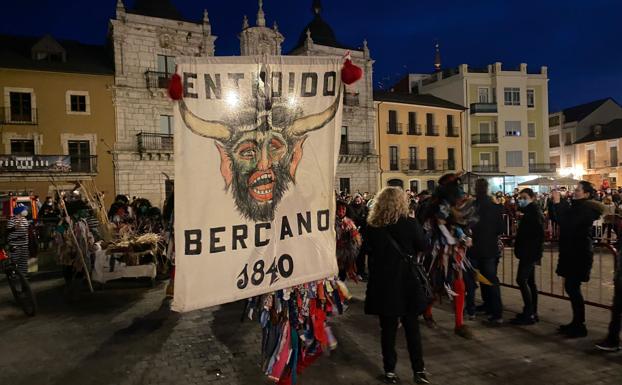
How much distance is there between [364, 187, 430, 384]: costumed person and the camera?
418cm

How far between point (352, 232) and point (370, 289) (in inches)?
139

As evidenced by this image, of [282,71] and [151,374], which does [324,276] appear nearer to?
[282,71]

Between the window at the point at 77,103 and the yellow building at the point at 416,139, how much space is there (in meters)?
21.1

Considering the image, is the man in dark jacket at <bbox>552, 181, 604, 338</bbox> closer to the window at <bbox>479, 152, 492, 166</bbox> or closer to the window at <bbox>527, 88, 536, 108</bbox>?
the window at <bbox>479, 152, 492, 166</bbox>

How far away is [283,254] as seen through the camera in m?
3.63

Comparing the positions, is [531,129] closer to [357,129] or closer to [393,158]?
[393,158]

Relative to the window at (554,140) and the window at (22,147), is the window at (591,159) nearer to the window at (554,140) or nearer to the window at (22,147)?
the window at (554,140)

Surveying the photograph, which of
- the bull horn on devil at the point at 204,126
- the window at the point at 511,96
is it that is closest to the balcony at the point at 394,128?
the window at the point at 511,96

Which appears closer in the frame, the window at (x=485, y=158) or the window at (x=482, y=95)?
the window at (x=485, y=158)

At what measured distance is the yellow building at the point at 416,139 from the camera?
3775 centimetres

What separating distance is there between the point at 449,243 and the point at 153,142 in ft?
85.0

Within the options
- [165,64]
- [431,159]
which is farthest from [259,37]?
[431,159]

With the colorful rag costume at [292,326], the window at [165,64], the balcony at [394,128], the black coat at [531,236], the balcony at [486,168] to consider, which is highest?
the window at [165,64]

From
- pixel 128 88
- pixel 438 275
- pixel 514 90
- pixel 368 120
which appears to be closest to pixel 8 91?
pixel 128 88
